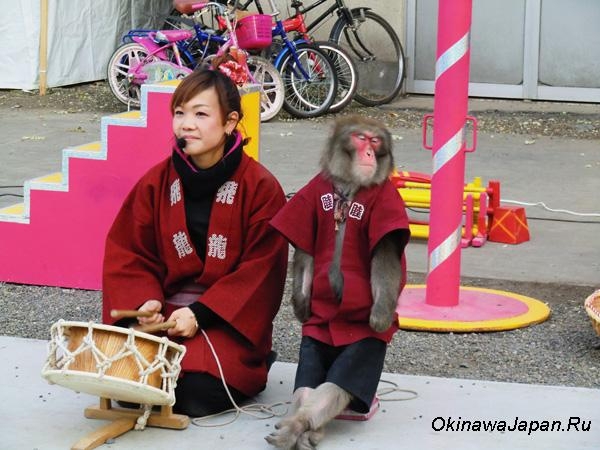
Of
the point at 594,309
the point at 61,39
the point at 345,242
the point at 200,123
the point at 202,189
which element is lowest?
the point at 594,309

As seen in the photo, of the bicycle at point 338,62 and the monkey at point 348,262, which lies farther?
the bicycle at point 338,62

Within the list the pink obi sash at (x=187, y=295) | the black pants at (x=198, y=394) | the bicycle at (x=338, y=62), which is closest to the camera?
the black pants at (x=198, y=394)

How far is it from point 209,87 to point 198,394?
1.06m

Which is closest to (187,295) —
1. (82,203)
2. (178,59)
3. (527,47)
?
(82,203)

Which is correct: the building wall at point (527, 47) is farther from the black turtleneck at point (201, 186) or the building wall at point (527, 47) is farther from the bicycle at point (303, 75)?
the black turtleneck at point (201, 186)

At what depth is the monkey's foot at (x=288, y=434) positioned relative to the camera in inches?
143

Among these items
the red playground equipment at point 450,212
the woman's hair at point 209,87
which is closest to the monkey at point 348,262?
the woman's hair at point 209,87

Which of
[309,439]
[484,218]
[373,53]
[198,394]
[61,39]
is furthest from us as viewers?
[61,39]

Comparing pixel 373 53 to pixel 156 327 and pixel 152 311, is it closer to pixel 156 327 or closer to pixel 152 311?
pixel 152 311

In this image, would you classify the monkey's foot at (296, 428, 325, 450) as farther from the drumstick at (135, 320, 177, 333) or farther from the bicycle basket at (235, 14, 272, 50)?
the bicycle basket at (235, 14, 272, 50)

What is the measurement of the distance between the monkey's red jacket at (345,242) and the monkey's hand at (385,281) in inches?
1.6

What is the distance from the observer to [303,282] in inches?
157

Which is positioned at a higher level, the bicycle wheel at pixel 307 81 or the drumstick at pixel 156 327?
the bicycle wheel at pixel 307 81

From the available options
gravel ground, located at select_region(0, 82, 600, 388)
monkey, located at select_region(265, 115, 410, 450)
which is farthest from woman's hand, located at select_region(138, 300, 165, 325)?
gravel ground, located at select_region(0, 82, 600, 388)
